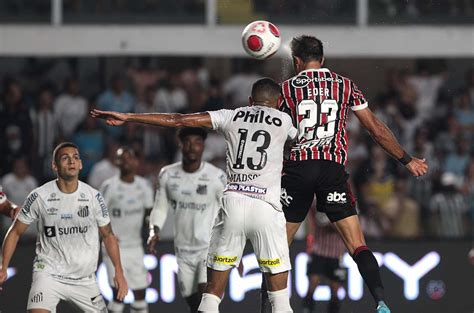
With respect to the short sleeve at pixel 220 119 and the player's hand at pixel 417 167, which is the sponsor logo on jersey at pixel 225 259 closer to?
the short sleeve at pixel 220 119

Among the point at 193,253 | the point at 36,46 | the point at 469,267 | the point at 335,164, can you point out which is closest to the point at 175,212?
the point at 193,253

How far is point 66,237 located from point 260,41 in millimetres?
2345

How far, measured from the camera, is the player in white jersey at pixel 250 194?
986 cm

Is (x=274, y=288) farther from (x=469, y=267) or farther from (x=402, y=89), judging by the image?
(x=402, y=89)

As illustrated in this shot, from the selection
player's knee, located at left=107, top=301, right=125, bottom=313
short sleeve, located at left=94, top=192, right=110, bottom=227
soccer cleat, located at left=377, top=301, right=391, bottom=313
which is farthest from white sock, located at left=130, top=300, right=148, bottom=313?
soccer cleat, located at left=377, top=301, right=391, bottom=313

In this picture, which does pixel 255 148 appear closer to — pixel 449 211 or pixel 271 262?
pixel 271 262

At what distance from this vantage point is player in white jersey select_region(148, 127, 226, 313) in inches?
487

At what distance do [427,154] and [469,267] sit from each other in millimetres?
2933

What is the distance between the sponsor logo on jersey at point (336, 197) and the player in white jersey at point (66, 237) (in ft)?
6.14

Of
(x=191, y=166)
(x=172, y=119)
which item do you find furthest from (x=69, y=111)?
(x=172, y=119)

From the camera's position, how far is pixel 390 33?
18672mm

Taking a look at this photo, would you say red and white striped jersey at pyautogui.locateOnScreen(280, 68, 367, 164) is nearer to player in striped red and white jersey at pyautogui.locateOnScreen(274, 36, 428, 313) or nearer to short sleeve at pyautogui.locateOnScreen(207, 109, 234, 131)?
player in striped red and white jersey at pyautogui.locateOnScreen(274, 36, 428, 313)

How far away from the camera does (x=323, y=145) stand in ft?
33.7

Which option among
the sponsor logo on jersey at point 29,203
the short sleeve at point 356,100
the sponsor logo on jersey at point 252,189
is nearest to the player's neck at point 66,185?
the sponsor logo on jersey at point 29,203
